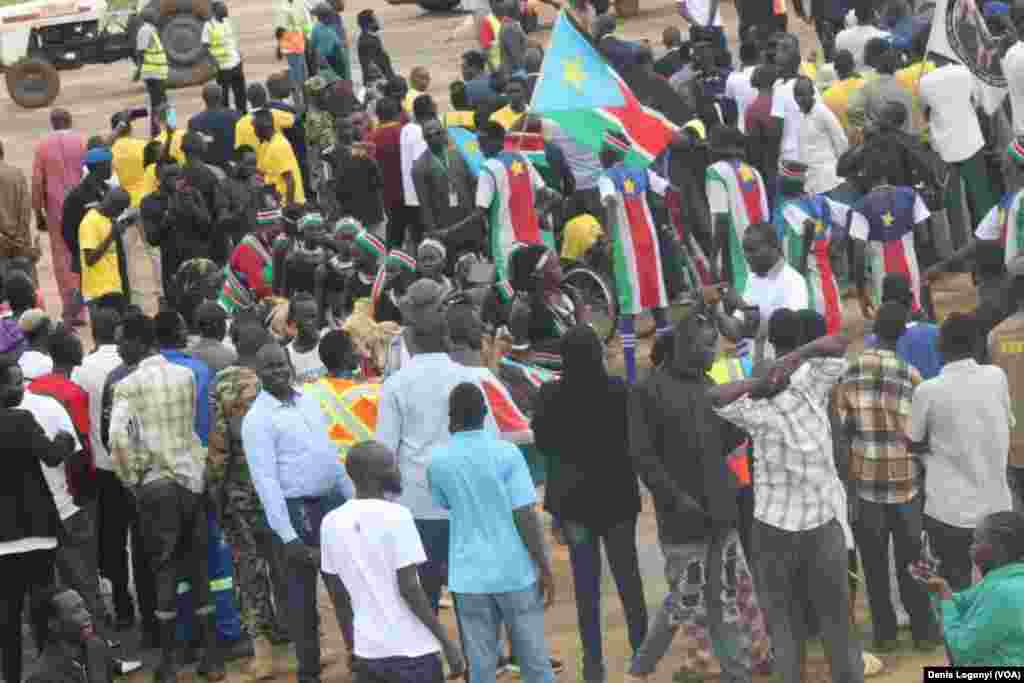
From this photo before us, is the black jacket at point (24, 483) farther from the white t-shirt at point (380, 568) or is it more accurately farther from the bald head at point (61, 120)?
the bald head at point (61, 120)

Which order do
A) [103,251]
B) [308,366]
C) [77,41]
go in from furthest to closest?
1. [77,41]
2. [103,251]
3. [308,366]

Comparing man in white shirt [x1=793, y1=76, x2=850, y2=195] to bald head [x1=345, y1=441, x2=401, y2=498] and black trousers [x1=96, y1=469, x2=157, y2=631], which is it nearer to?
black trousers [x1=96, y1=469, x2=157, y2=631]

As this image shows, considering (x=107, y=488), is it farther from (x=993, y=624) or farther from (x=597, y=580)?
(x=993, y=624)

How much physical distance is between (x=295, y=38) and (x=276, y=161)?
243 inches

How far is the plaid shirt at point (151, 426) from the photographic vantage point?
11258mm

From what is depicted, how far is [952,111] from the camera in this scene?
55.5ft

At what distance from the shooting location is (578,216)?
1688 cm

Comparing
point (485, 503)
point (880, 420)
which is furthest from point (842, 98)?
point (485, 503)

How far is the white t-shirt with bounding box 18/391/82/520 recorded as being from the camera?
1116 cm

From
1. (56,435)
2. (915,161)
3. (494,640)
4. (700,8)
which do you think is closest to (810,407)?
(494,640)

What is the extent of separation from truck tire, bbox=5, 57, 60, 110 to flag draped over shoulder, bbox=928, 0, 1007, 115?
52.6ft

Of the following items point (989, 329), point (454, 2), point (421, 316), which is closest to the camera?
point (421, 316)

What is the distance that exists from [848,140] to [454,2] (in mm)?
16111

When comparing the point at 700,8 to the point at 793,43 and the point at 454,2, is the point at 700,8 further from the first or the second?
the point at 454,2
